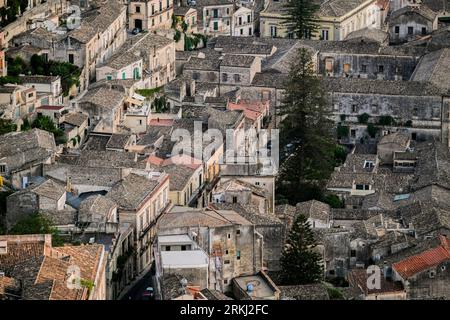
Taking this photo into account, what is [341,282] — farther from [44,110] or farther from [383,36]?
[383,36]

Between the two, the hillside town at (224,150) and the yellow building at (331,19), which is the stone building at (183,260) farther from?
the yellow building at (331,19)

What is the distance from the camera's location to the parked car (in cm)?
4162

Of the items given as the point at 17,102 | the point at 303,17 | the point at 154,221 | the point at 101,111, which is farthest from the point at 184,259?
the point at 303,17

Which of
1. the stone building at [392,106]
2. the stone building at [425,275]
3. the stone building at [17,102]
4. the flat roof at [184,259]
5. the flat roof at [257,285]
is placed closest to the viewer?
the flat roof at [184,259]

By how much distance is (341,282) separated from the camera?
4675 cm

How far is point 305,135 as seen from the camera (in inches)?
2352

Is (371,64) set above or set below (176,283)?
above

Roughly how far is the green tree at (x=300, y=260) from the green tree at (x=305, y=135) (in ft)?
36.3

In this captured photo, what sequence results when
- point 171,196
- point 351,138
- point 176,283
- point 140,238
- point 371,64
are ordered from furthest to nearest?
point 371,64
point 351,138
point 171,196
point 140,238
point 176,283

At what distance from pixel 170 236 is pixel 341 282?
286 inches

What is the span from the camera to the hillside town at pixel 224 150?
42812 mm

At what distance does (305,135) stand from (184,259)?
20929 mm

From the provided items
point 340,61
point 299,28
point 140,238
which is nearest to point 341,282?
point 140,238

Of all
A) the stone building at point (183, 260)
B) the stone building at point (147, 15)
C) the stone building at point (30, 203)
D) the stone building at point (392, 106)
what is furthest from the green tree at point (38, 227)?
the stone building at point (147, 15)
